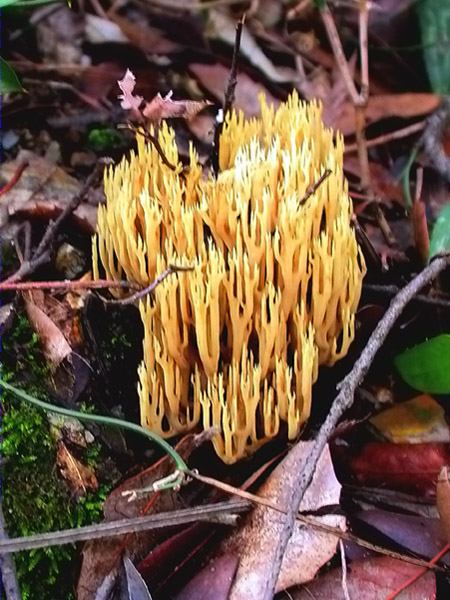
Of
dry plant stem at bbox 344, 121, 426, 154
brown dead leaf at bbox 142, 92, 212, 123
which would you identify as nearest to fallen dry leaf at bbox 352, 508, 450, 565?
brown dead leaf at bbox 142, 92, 212, 123

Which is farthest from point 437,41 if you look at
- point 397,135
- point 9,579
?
point 9,579

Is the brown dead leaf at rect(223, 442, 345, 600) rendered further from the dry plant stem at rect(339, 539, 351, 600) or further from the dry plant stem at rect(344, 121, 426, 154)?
the dry plant stem at rect(344, 121, 426, 154)

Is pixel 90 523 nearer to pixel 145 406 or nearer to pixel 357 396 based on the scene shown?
pixel 145 406

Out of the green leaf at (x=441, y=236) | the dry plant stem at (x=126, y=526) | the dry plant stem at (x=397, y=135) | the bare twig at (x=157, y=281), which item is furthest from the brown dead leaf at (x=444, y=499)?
the dry plant stem at (x=397, y=135)

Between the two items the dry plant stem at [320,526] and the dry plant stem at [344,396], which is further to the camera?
the dry plant stem at [320,526]

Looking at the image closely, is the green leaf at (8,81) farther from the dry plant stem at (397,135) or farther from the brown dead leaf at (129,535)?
the dry plant stem at (397,135)

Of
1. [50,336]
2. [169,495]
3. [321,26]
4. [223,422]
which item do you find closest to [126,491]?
[169,495]

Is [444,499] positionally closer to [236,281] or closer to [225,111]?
[236,281]

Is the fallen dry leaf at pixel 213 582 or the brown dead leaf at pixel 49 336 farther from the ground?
the brown dead leaf at pixel 49 336
